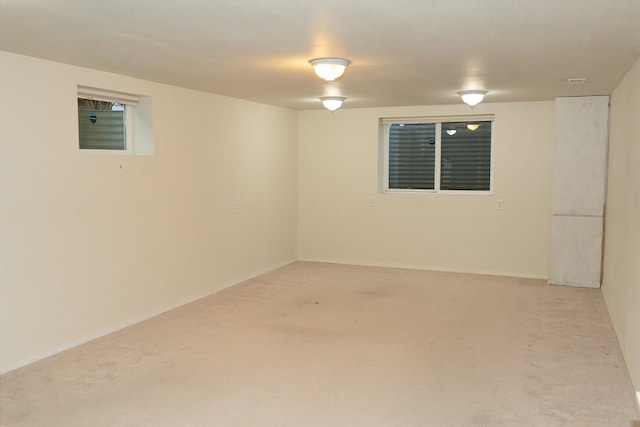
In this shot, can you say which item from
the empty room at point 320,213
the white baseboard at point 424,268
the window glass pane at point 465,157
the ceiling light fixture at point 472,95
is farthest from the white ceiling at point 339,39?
the white baseboard at point 424,268

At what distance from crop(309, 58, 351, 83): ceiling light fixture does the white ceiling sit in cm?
8

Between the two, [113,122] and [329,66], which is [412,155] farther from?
[113,122]

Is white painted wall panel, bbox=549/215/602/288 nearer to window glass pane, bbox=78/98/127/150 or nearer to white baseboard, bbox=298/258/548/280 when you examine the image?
white baseboard, bbox=298/258/548/280

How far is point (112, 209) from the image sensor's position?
4.54 meters

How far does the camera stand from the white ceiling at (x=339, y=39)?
257 centimetres

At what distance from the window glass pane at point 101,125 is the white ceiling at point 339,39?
1.35 ft

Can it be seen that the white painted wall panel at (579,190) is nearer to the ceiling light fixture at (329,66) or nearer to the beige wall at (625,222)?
the beige wall at (625,222)

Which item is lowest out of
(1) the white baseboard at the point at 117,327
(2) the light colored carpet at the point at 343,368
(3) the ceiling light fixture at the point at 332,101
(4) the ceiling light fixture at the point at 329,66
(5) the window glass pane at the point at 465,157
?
(2) the light colored carpet at the point at 343,368

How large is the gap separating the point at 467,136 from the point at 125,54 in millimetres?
4695

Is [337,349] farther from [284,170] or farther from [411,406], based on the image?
[284,170]

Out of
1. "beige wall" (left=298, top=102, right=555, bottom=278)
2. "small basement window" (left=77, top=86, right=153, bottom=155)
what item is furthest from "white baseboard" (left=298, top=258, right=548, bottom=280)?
"small basement window" (left=77, top=86, right=153, bottom=155)

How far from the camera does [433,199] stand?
7.16 m

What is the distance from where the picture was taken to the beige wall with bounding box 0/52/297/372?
3.75 meters

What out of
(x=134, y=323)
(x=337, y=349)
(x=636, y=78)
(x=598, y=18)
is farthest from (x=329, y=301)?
(x=598, y=18)
